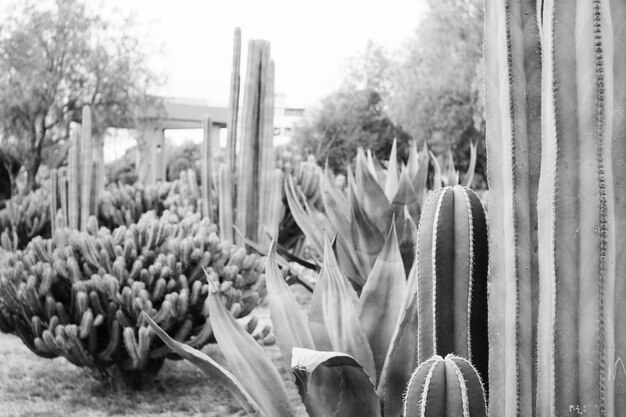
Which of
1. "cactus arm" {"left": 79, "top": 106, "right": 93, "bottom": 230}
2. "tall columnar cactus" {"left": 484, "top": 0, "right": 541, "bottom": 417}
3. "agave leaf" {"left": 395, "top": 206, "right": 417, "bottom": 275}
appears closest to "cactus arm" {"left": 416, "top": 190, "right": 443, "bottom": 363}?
"tall columnar cactus" {"left": 484, "top": 0, "right": 541, "bottom": 417}

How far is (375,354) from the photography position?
2.64m

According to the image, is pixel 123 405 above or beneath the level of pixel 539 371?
beneath

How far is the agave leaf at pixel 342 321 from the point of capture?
2.47 meters

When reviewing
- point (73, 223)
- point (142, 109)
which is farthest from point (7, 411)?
point (142, 109)

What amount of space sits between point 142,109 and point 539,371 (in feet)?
74.7

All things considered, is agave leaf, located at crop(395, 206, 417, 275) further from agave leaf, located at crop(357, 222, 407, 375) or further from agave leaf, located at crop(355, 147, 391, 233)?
agave leaf, located at crop(357, 222, 407, 375)

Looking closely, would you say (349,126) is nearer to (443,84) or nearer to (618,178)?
(443,84)

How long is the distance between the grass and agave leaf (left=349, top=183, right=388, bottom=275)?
872 millimetres

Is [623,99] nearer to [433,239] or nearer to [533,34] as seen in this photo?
[533,34]

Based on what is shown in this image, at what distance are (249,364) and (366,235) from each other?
1739 mm

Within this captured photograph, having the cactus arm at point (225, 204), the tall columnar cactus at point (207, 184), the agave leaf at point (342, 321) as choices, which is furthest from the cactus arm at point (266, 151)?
the agave leaf at point (342, 321)

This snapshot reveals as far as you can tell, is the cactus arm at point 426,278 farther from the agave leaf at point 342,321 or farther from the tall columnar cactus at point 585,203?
the agave leaf at point 342,321

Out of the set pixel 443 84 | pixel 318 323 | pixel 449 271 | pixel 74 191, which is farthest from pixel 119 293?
pixel 443 84

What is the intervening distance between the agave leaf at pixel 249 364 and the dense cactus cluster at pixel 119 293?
1849 mm
